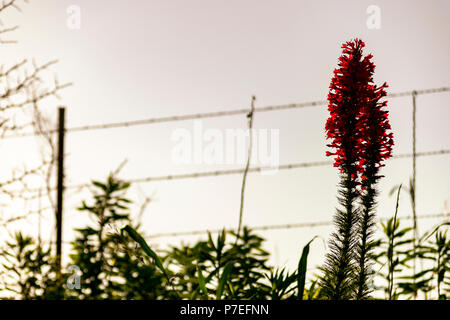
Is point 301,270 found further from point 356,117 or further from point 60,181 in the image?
point 60,181

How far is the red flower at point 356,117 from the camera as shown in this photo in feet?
5.64

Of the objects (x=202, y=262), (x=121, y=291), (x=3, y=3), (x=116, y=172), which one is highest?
(x=3, y=3)

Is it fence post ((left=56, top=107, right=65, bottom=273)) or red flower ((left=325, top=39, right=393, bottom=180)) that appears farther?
fence post ((left=56, top=107, right=65, bottom=273))

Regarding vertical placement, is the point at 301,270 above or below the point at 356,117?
below

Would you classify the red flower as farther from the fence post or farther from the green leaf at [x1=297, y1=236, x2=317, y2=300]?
the fence post

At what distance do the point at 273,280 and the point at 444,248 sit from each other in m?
1.11

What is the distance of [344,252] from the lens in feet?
5.97

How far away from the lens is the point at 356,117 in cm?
174

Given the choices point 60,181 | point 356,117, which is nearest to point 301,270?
point 356,117

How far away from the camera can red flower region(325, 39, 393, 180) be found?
172cm

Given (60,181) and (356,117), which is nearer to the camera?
(356,117)

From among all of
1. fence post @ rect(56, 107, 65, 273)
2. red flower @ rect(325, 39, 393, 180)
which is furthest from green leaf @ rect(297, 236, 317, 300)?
fence post @ rect(56, 107, 65, 273)

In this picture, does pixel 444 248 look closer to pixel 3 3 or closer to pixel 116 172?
pixel 116 172
